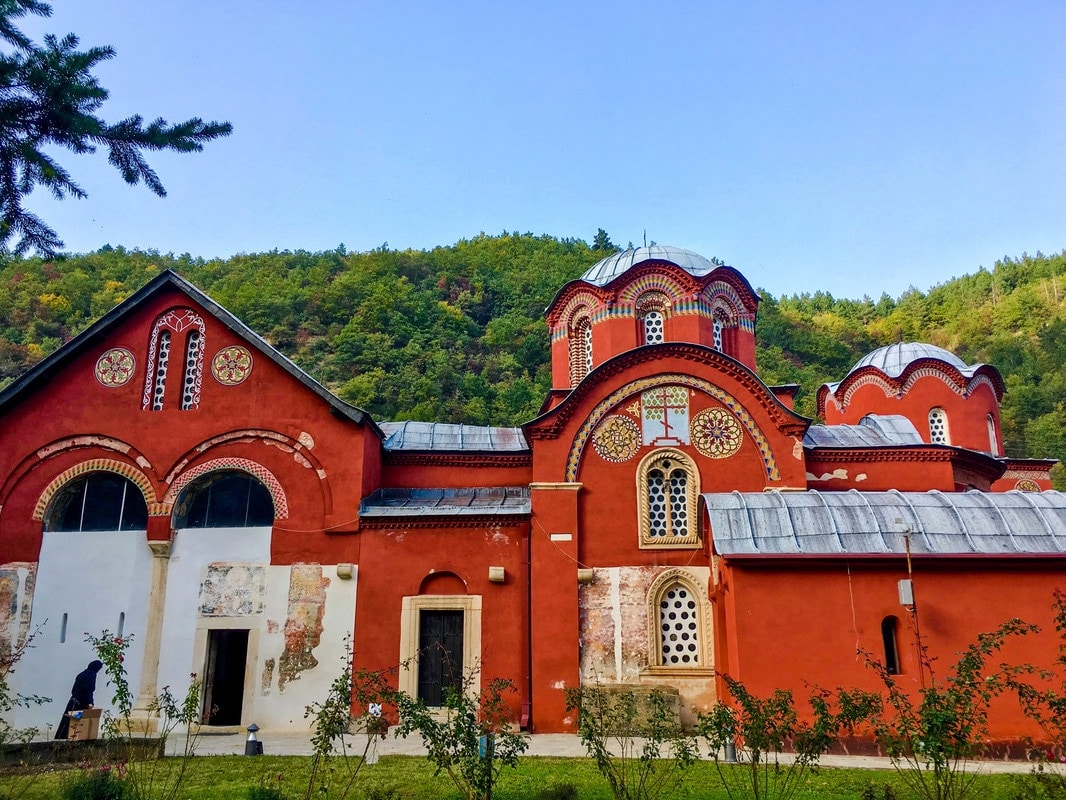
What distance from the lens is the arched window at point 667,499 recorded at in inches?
510

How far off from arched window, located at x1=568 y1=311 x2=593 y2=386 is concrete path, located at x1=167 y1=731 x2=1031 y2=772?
6.95 metres

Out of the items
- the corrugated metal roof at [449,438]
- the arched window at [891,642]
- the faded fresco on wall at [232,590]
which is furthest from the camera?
the corrugated metal roof at [449,438]

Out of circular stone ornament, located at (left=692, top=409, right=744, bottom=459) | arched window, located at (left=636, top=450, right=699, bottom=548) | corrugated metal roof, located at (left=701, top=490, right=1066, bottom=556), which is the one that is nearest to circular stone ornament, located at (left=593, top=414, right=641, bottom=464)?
arched window, located at (left=636, top=450, right=699, bottom=548)

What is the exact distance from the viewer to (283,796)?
6879mm

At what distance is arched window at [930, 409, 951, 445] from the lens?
58.3 ft

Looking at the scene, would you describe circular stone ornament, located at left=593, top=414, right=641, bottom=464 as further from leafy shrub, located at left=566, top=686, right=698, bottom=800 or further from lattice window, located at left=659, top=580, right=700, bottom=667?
leafy shrub, located at left=566, top=686, right=698, bottom=800

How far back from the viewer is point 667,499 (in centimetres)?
1322

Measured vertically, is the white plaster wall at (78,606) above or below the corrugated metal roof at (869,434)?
below

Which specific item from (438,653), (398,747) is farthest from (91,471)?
(398,747)

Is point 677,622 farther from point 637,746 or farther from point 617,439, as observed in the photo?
point 617,439

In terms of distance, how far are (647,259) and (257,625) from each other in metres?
9.34

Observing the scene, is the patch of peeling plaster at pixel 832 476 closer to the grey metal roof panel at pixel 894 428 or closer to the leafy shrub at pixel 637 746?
the grey metal roof panel at pixel 894 428

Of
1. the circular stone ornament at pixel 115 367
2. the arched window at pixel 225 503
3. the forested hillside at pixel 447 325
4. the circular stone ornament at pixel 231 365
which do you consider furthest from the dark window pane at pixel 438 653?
the forested hillside at pixel 447 325

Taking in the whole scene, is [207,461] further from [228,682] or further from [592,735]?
[592,735]
